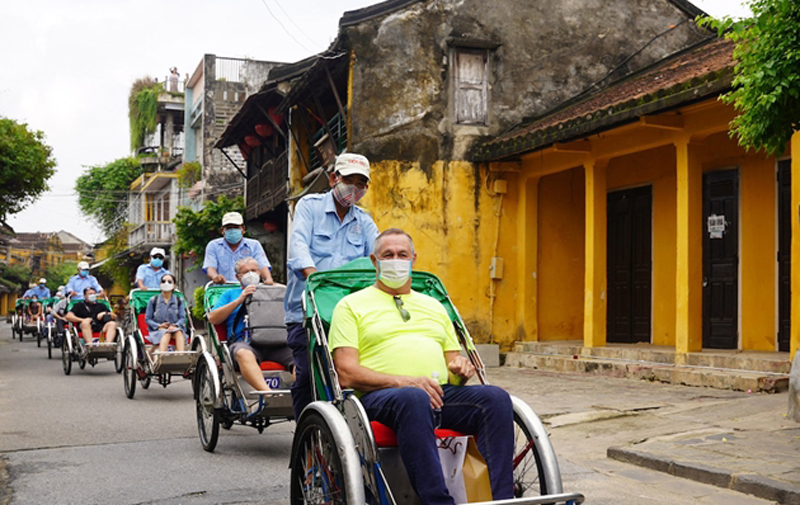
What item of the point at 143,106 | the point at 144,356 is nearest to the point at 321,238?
the point at 144,356

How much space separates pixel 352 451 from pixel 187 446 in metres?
4.29

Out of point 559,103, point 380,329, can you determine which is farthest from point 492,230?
point 380,329

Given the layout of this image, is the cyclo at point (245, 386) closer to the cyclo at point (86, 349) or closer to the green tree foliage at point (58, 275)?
the cyclo at point (86, 349)

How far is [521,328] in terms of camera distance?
16797mm

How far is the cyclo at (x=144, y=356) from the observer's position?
10.8 metres

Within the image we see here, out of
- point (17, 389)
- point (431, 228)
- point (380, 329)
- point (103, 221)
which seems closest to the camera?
point (380, 329)

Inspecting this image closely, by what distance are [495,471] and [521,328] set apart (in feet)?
42.4

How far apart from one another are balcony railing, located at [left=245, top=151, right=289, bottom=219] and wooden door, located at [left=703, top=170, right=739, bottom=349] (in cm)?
1217

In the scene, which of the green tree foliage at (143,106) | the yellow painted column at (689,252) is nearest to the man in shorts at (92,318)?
the yellow painted column at (689,252)

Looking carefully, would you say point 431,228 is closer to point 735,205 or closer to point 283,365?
point 735,205

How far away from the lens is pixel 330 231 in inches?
232

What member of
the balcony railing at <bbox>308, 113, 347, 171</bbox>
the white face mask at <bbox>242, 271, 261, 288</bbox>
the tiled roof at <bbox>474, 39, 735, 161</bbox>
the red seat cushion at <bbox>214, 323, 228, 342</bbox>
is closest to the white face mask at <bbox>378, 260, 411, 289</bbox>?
the white face mask at <bbox>242, 271, 261, 288</bbox>

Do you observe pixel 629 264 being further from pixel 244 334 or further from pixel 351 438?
pixel 351 438

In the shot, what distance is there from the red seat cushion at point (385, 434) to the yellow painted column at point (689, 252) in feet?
29.4
